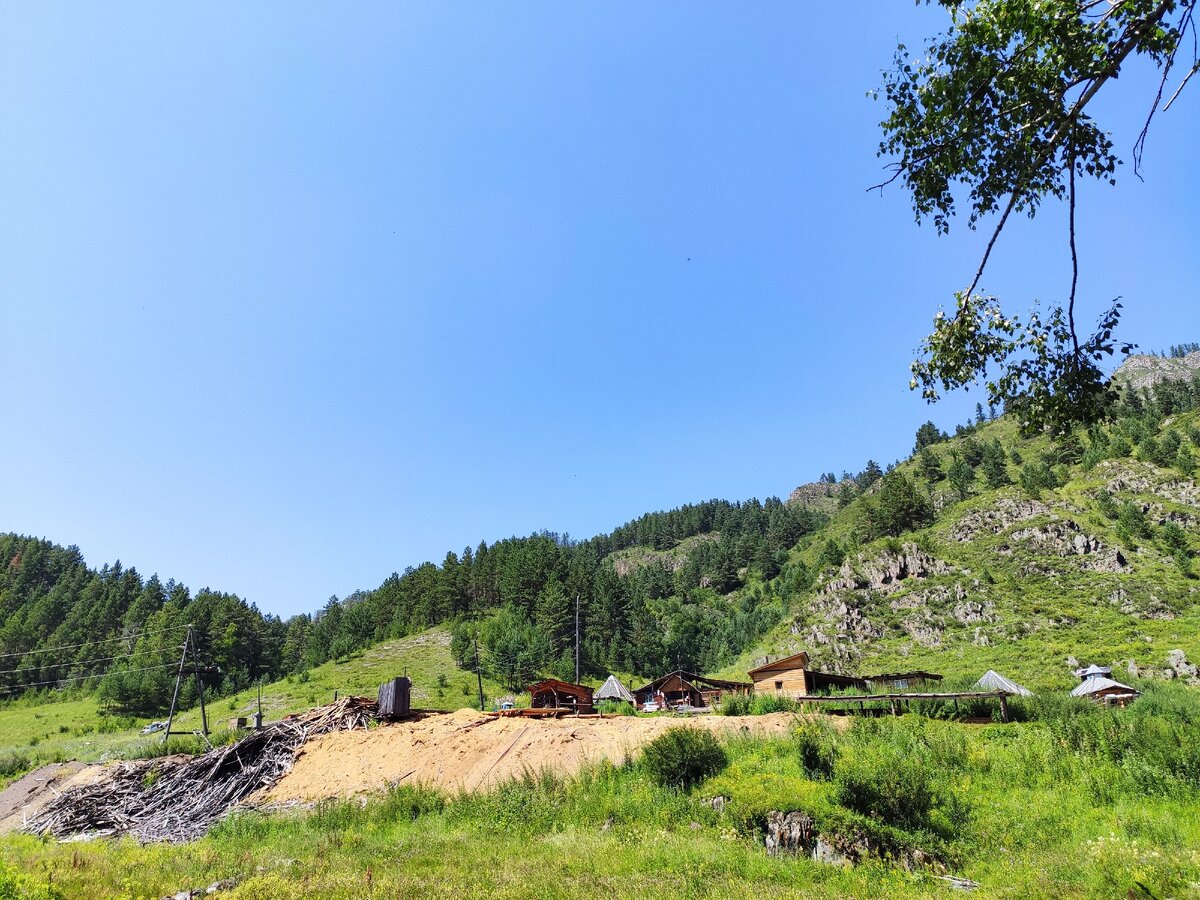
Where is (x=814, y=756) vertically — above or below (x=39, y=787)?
above

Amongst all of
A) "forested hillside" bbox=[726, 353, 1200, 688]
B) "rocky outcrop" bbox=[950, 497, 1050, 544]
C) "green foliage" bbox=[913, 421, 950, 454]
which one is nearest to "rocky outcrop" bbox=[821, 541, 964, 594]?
"forested hillside" bbox=[726, 353, 1200, 688]

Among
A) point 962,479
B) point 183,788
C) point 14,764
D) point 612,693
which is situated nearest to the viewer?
point 183,788

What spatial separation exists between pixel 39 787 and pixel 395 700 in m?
17.9

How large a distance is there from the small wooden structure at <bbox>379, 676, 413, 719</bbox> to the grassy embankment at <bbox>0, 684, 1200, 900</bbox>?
8165 millimetres

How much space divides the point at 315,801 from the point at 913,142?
24.8 metres

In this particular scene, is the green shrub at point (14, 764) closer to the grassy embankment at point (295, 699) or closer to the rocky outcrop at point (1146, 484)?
the grassy embankment at point (295, 699)

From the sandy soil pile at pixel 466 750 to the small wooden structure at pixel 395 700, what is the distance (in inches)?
70.2

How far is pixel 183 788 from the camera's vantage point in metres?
23.3

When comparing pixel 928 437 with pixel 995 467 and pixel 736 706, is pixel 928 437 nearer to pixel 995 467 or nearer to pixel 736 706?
pixel 995 467

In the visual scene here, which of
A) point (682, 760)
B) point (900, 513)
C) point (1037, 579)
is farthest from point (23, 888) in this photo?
point (900, 513)

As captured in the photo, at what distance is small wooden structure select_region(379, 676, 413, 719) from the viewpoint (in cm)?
2695

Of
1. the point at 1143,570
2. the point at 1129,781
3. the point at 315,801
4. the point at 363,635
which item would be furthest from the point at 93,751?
the point at 1143,570

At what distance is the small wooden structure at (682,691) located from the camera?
138ft

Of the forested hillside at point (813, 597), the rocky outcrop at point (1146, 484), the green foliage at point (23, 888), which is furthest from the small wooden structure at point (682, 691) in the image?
the rocky outcrop at point (1146, 484)
